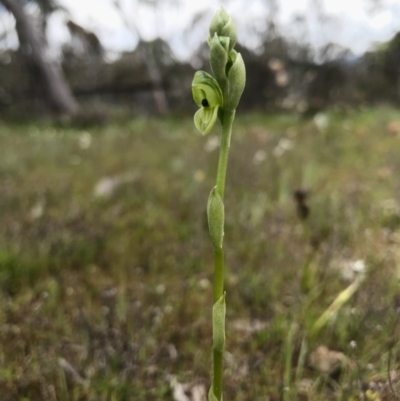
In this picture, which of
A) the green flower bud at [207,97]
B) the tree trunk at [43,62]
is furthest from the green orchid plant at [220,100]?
the tree trunk at [43,62]

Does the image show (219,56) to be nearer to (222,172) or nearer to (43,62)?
(222,172)

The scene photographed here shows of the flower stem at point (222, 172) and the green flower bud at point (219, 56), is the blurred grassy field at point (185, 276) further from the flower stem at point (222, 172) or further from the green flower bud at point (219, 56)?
the green flower bud at point (219, 56)

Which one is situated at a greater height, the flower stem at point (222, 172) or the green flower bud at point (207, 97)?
the green flower bud at point (207, 97)

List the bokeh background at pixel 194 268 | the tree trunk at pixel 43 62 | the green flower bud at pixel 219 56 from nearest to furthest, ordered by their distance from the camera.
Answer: the green flower bud at pixel 219 56 < the bokeh background at pixel 194 268 < the tree trunk at pixel 43 62

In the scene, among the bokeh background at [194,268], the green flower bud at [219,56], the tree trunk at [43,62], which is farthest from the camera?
the tree trunk at [43,62]

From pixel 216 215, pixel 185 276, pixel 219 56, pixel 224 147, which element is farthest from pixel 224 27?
pixel 185 276

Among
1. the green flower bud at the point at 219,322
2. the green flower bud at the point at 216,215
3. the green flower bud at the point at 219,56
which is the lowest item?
the green flower bud at the point at 219,322

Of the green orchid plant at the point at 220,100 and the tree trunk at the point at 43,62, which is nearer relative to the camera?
the green orchid plant at the point at 220,100
